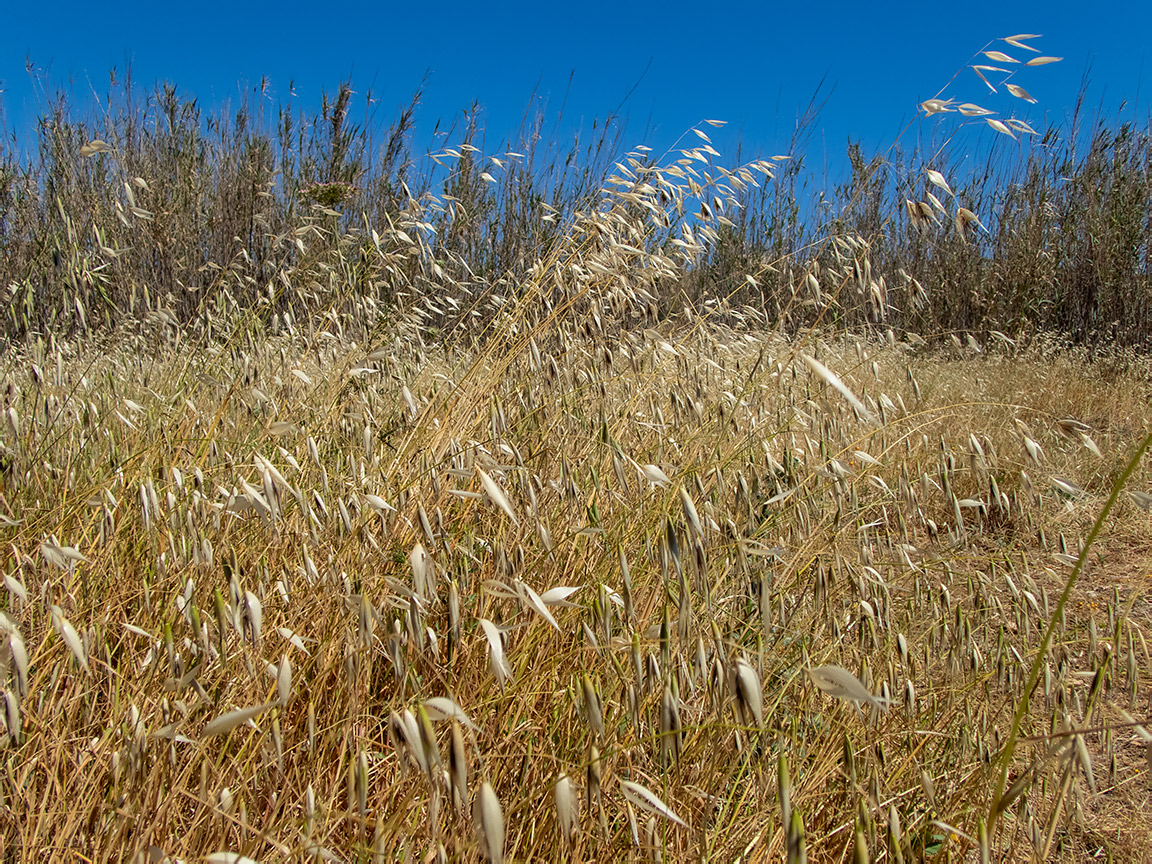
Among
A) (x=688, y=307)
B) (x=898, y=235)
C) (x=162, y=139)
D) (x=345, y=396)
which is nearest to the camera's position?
(x=345, y=396)

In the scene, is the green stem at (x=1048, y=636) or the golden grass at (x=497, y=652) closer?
the green stem at (x=1048, y=636)

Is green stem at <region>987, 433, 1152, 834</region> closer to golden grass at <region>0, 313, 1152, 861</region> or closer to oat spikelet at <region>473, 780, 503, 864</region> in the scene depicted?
golden grass at <region>0, 313, 1152, 861</region>

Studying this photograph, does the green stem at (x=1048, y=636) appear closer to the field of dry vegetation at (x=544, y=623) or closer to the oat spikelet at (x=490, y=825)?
the field of dry vegetation at (x=544, y=623)

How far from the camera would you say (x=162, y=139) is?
6.21 metres

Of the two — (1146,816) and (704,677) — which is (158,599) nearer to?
(704,677)

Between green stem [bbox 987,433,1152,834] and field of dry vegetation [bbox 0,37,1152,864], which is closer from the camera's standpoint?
green stem [bbox 987,433,1152,834]

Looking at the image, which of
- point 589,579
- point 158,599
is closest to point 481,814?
point 589,579

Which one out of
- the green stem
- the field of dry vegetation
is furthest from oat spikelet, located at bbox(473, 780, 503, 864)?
the green stem

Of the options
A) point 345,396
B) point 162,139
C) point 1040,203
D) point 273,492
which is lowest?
point 273,492

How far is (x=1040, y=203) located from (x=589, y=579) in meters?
8.79

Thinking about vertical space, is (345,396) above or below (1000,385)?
above

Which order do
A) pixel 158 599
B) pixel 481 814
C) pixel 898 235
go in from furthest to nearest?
pixel 898 235
pixel 158 599
pixel 481 814

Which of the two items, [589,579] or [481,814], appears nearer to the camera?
[481,814]

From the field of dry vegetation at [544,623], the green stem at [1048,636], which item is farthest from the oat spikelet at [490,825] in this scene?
the green stem at [1048,636]
